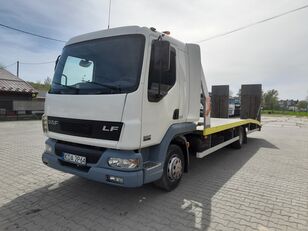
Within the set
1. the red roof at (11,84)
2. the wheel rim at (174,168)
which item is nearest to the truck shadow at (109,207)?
the wheel rim at (174,168)

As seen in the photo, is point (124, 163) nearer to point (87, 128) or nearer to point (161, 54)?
point (87, 128)

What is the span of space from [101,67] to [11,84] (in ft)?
65.5

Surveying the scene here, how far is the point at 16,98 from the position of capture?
1938 centimetres

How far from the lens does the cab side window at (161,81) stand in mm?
3207

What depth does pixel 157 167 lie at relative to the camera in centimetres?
334

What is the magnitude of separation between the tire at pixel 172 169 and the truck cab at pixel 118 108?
17 mm

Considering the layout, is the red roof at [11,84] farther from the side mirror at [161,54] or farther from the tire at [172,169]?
the side mirror at [161,54]

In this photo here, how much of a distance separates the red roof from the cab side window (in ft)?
62.0

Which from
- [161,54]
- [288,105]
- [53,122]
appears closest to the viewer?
[161,54]

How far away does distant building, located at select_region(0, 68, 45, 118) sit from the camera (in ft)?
59.4

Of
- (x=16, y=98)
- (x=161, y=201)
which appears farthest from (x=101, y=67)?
A: (x=16, y=98)

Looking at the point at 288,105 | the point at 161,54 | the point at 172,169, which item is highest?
the point at 288,105

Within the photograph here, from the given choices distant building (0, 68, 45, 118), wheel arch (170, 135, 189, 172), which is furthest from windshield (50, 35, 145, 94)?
distant building (0, 68, 45, 118)

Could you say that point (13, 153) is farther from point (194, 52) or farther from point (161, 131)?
point (194, 52)
